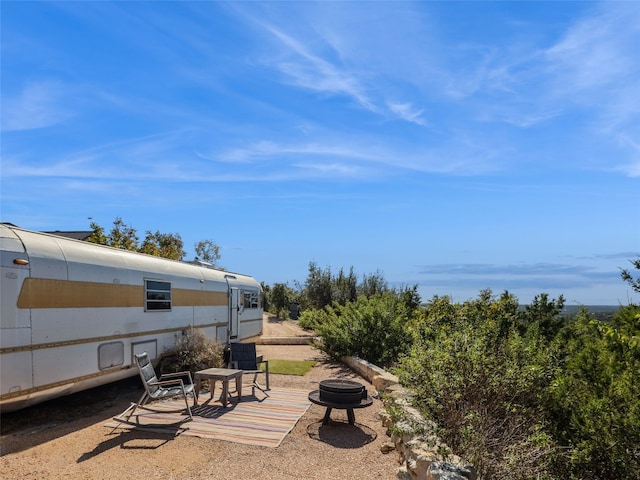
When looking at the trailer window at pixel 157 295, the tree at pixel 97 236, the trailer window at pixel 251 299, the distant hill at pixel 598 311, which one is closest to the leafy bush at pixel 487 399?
the distant hill at pixel 598 311

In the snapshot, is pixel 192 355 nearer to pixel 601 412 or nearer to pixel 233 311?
pixel 233 311

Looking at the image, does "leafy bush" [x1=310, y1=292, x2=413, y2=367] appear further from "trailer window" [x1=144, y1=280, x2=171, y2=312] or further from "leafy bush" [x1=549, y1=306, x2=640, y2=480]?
"leafy bush" [x1=549, y1=306, x2=640, y2=480]

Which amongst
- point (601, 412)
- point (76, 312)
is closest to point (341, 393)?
point (601, 412)

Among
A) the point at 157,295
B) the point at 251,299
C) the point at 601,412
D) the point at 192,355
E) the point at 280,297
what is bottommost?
the point at 192,355

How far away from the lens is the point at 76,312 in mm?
6953

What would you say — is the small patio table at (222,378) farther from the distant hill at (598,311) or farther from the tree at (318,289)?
the tree at (318,289)

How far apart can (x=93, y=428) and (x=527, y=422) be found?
18.8 feet

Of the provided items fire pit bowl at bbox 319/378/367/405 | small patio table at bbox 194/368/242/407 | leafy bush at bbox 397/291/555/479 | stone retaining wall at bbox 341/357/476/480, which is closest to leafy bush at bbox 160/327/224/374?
small patio table at bbox 194/368/242/407

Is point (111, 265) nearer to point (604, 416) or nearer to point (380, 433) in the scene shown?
point (380, 433)

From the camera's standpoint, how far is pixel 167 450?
18.8 ft

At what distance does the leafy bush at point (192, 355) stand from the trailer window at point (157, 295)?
0.89 meters

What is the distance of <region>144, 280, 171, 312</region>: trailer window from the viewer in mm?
8812

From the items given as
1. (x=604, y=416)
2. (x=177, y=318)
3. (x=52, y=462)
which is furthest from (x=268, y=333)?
(x=604, y=416)

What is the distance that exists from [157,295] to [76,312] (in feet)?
7.33
